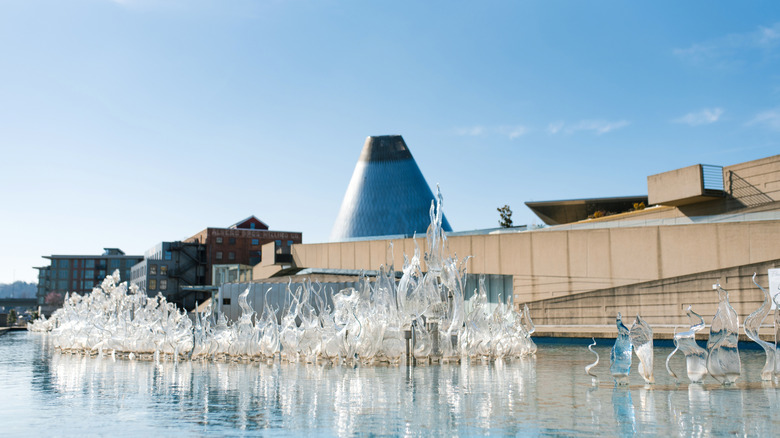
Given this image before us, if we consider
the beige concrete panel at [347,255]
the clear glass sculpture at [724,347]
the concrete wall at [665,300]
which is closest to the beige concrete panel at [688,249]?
the concrete wall at [665,300]

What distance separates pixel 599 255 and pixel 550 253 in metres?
2.09

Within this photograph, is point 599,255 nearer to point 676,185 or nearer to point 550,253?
point 550,253

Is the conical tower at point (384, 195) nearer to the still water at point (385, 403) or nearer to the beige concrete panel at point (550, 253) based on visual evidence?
the beige concrete panel at point (550, 253)

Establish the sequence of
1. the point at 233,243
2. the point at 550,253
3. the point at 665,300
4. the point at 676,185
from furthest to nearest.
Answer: the point at 233,243, the point at 550,253, the point at 676,185, the point at 665,300

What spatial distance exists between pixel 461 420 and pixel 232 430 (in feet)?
7.21

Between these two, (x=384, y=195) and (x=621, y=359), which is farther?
(x=384, y=195)

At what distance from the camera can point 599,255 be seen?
24844 millimetres

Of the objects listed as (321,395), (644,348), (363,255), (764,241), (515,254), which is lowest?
(321,395)

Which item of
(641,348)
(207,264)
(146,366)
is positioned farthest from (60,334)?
(207,264)

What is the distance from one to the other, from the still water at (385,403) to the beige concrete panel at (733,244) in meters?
9.74

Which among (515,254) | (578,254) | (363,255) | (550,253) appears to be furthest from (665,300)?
(363,255)

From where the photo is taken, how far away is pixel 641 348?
9422mm

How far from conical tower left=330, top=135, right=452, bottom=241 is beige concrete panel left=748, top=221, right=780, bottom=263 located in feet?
88.1

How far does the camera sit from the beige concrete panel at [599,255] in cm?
2461
